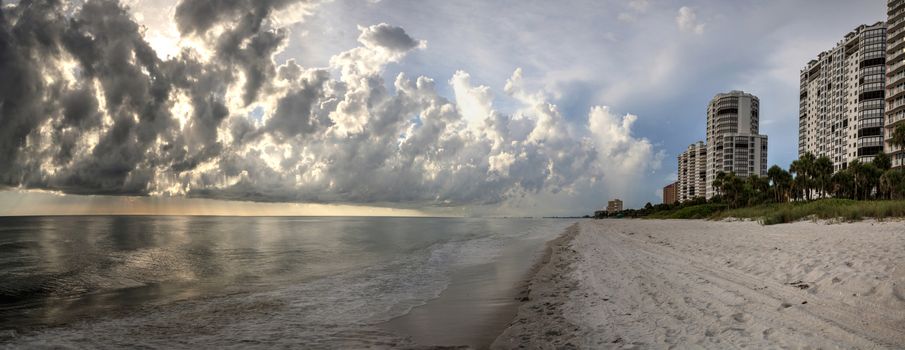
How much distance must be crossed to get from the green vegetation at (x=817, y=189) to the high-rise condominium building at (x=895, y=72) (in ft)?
60.8

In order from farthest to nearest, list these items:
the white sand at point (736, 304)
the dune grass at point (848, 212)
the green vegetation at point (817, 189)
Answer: the green vegetation at point (817, 189), the dune grass at point (848, 212), the white sand at point (736, 304)

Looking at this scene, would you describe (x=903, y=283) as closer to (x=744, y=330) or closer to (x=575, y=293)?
(x=744, y=330)

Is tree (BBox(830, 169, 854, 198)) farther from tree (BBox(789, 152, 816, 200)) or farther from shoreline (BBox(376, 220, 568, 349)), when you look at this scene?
shoreline (BBox(376, 220, 568, 349))

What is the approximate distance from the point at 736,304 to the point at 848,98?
175485 mm

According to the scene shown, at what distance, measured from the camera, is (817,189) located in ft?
341

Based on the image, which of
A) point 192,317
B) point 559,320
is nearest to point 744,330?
point 559,320

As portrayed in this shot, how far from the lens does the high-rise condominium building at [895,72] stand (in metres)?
103

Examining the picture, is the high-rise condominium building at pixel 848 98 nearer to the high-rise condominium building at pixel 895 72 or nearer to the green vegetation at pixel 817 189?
the high-rise condominium building at pixel 895 72

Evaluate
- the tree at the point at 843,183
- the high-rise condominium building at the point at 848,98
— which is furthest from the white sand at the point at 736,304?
the high-rise condominium building at the point at 848,98

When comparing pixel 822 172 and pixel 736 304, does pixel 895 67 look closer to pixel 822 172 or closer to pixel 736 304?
pixel 822 172

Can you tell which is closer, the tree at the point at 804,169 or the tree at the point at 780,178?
the tree at the point at 804,169

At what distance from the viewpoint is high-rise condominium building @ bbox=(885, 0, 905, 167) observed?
103438 mm

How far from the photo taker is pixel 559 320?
32.8ft

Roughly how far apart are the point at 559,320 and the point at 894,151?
136691 millimetres
